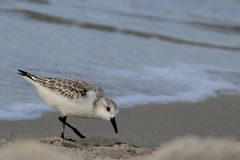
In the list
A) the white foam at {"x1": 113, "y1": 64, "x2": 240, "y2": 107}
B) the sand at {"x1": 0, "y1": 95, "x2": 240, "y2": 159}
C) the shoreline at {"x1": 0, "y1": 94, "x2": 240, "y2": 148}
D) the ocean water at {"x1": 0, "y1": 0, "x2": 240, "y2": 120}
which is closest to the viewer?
the sand at {"x1": 0, "y1": 95, "x2": 240, "y2": 159}

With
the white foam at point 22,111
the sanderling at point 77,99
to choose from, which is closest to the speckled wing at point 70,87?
the sanderling at point 77,99

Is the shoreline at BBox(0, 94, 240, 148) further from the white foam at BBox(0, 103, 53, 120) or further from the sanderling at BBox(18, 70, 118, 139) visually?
the sanderling at BBox(18, 70, 118, 139)

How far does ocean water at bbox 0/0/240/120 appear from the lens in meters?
10.9

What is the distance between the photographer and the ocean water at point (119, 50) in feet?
35.7

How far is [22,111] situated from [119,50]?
16.0ft

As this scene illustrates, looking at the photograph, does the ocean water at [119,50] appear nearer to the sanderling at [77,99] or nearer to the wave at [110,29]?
the wave at [110,29]

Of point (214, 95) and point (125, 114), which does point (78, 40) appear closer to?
point (214, 95)

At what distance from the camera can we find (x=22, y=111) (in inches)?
359

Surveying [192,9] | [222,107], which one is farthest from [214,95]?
[192,9]

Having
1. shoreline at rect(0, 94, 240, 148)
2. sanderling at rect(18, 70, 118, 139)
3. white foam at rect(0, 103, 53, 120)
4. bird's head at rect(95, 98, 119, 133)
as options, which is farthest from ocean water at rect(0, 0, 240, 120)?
bird's head at rect(95, 98, 119, 133)

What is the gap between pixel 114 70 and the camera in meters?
12.0

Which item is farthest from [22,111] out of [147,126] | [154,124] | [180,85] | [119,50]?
[119,50]

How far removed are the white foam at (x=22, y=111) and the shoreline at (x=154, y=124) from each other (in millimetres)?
112

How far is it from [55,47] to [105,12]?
6116mm
